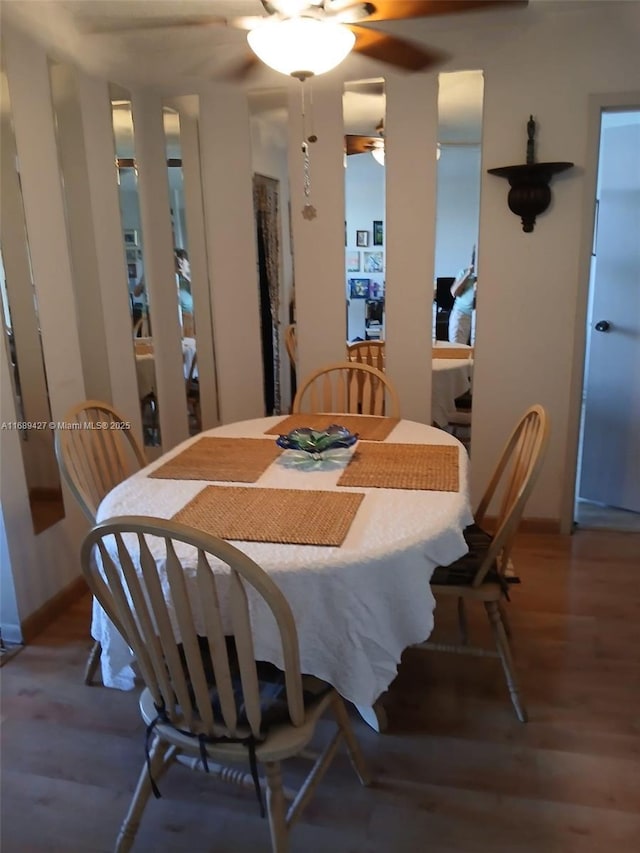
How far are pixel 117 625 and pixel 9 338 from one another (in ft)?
4.37

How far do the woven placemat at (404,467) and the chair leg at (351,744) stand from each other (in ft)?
1.92

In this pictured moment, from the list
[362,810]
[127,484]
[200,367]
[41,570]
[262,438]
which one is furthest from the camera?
[200,367]

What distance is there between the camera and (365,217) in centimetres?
305

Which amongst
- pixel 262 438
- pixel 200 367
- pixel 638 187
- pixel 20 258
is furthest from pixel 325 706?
pixel 638 187

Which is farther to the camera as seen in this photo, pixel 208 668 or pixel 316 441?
pixel 316 441

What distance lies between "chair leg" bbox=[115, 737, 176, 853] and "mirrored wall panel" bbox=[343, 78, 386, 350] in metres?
2.16

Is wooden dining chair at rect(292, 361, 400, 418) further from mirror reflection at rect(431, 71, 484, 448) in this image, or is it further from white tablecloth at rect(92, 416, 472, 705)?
white tablecloth at rect(92, 416, 472, 705)

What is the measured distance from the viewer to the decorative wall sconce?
2752mm

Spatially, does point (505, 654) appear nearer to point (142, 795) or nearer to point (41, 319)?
point (142, 795)

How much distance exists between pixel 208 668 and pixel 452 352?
82.7 inches

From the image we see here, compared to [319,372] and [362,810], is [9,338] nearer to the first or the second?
[319,372]

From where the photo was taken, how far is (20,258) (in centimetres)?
232

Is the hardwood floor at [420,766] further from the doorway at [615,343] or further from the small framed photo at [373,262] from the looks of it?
the small framed photo at [373,262]

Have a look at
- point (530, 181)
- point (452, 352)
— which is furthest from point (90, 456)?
point (530, 181)
